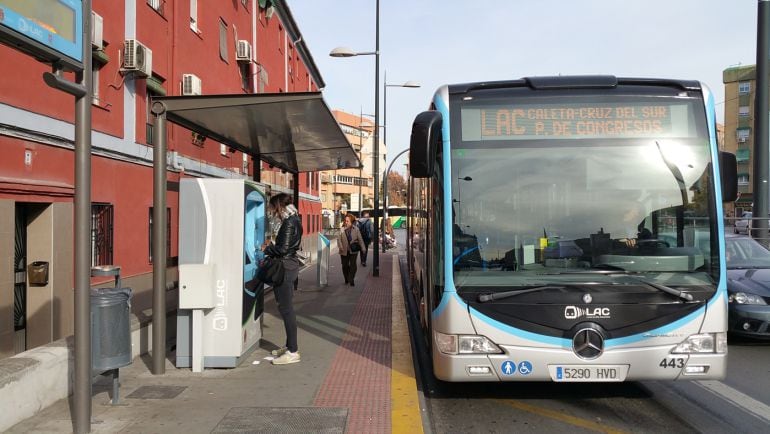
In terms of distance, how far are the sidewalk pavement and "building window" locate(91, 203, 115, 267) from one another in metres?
4.40

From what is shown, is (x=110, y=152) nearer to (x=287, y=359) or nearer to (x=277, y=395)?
(x=287, y=359)

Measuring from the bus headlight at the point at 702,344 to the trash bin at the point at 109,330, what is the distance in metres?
4.45

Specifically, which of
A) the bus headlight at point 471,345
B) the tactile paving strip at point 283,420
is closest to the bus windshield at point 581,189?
the bus headlight at point 471,345

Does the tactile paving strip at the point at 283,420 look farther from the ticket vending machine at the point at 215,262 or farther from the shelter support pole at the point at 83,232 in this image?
the ticket vending machine at the point at 215,262

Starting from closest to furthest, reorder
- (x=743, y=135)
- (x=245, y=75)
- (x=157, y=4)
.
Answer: (x=157, y=4), (x=245, y=75), (x=743, y=135)

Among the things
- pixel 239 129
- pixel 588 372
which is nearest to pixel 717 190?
pixel 588 372

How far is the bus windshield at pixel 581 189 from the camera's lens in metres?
4.65

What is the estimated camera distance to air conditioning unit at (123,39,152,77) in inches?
439

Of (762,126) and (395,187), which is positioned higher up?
(395,187)

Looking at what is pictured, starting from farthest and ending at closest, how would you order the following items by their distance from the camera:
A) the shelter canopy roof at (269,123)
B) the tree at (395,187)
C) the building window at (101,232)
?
1. the tree at (395,187)
2. the building window at (101,232)
3. the shelter canopy roof at (269,123)

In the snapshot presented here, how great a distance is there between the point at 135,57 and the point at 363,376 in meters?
8.63

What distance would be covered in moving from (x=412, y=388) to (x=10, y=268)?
550 cm

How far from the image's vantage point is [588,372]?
450cm

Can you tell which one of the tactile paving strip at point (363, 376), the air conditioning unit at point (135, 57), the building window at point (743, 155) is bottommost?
the tactile paving strip at point (363, 376)
